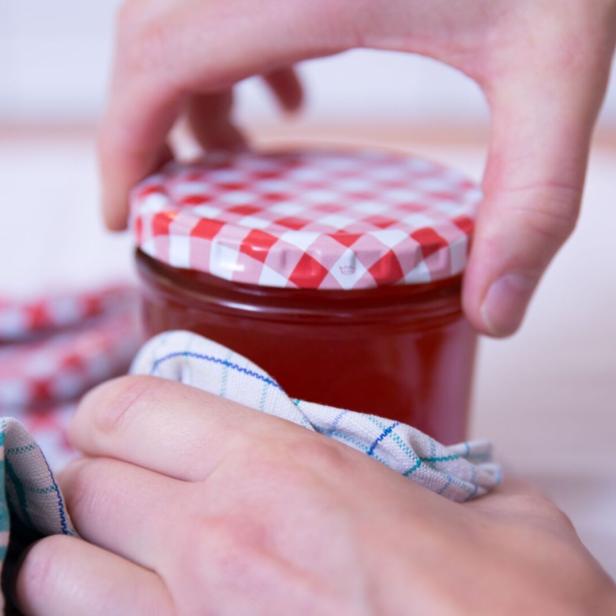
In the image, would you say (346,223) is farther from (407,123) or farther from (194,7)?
(407,123)

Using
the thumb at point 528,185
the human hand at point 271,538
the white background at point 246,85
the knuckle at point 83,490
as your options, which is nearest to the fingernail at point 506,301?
the thumb at point 528,185

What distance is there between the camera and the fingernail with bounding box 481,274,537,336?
567 millimetres

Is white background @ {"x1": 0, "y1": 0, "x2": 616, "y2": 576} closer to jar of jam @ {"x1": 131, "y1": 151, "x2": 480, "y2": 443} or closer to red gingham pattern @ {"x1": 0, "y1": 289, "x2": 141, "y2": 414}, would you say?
red gingham pattern @ {"x1": 0, "y1": 289, "x2": 141, "y2": 414}

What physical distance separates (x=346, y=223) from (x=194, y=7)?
0.67 ft

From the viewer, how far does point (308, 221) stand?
575 mm

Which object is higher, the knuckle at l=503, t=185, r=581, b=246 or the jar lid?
the knuckle at l=503, t=185, r=581, b=246

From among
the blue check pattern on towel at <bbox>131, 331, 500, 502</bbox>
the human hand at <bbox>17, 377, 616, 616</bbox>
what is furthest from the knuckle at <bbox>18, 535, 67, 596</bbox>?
the blue check pattern on towel at <bbox>131, 331, 500, 502</bbox>

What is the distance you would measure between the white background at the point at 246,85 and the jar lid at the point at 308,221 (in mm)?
1278

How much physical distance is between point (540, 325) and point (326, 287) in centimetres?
54

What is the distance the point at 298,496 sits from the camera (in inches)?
17.4

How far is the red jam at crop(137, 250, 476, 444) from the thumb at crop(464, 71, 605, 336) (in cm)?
4

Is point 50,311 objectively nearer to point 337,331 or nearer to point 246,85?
point 337,331

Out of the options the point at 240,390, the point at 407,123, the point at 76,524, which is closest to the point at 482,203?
the point at 240,390

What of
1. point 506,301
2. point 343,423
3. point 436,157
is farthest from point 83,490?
point 436,157
